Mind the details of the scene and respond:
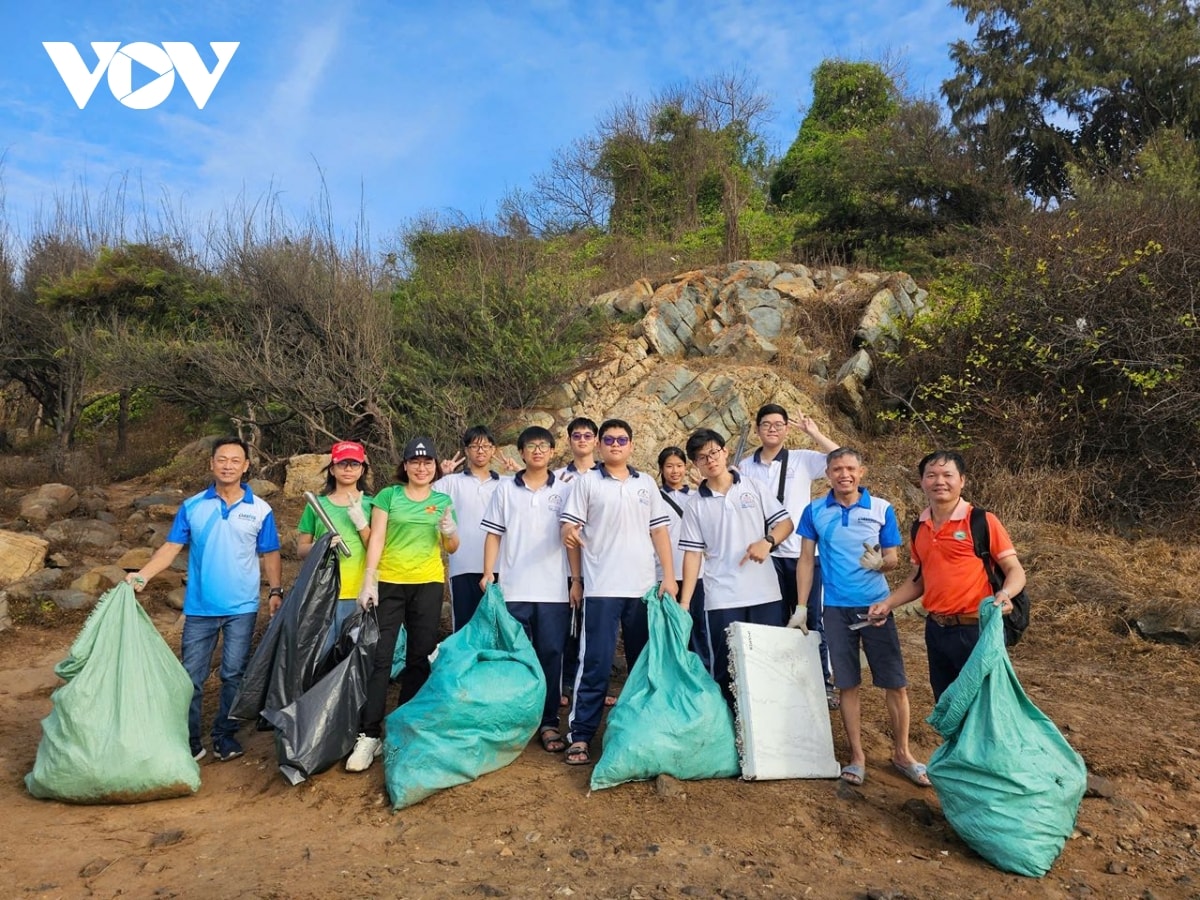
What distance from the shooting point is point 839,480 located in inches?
143

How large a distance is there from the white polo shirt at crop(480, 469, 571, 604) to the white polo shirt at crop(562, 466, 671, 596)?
4.5 inches

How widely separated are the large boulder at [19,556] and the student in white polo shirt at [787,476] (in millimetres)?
A: 7707

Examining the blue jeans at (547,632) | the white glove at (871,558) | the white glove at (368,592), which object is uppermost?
the white glove at (871,558)

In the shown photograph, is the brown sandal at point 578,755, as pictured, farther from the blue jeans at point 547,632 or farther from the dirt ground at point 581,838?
the blue jeans at point 547,632

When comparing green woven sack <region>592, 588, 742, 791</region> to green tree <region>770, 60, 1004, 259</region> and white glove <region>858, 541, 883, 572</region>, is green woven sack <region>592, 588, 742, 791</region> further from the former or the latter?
green tree <region>770, 60, 1004, 259</region>

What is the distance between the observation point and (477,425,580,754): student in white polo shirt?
3.89 metres

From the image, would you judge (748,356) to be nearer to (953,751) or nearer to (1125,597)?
(1125,597)

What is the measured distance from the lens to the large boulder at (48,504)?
34.9 feet

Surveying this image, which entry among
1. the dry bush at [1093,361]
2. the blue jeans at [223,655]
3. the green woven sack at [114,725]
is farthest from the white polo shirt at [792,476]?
the dry bush at [1093,361]

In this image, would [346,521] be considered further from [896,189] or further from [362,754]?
[896,189]

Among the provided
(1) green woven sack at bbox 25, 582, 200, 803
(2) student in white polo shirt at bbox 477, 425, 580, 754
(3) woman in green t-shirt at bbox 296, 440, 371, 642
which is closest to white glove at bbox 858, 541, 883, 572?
(2) student in white polo shirt at bbox 477, 425, 580, 754

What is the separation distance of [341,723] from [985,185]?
45.1ft

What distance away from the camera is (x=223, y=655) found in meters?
3.93

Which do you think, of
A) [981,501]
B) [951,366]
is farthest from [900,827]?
[951,366]
